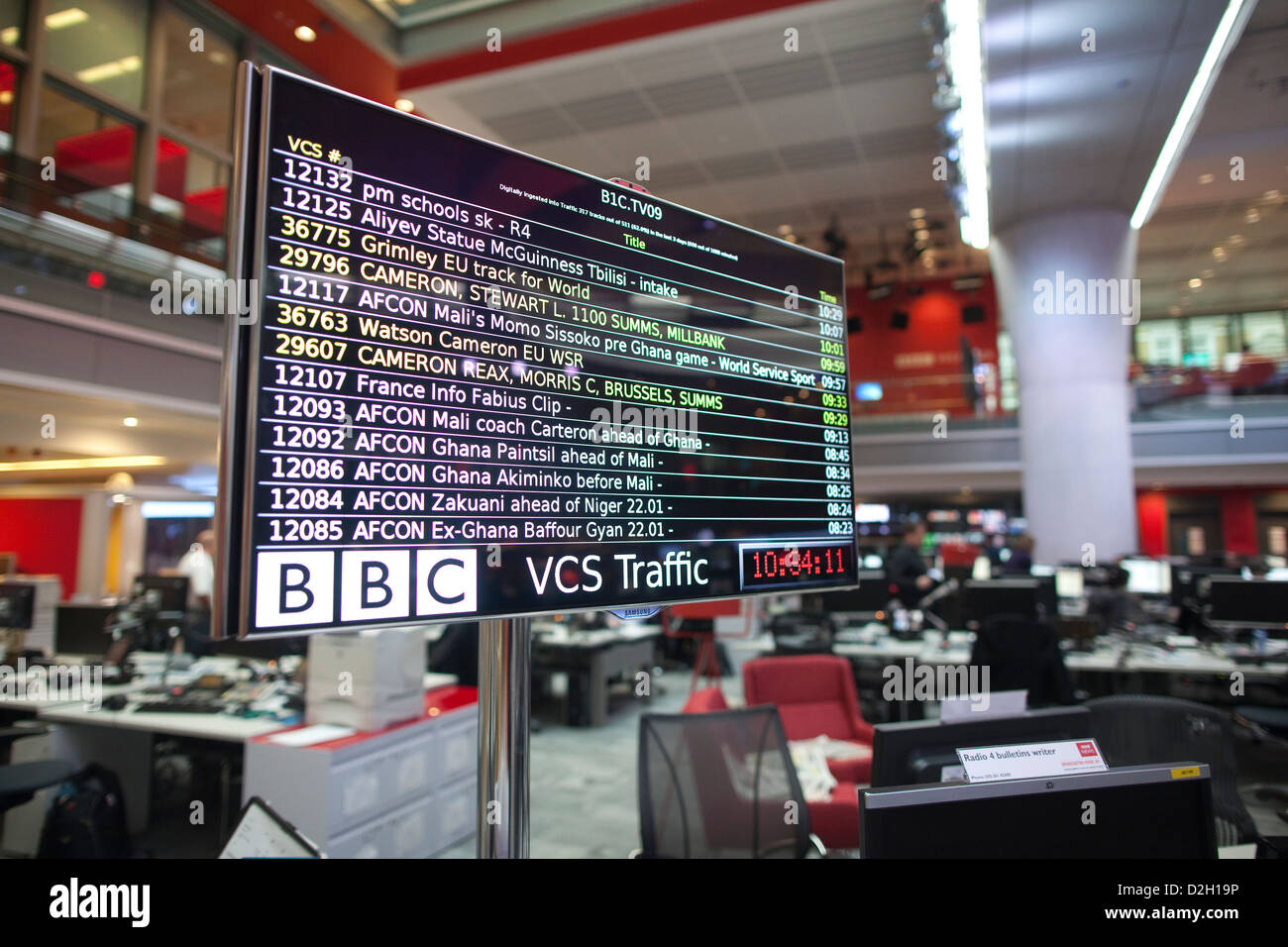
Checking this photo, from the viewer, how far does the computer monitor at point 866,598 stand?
671 centimetres

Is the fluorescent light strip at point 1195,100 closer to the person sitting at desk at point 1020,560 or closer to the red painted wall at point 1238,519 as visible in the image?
the person sitting at desk at point 1020,560

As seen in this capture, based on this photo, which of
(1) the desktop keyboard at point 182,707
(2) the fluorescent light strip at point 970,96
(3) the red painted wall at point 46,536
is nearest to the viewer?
(1) the desktop keyboard at point 182,707

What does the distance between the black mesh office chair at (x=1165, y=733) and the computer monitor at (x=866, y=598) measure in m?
3.54

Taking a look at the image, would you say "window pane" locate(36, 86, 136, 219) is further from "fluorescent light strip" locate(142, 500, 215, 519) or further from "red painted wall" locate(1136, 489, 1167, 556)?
"red painted wall" locate(1136, 489, 1167, 556)

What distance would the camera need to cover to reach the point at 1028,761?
A: 117 cm

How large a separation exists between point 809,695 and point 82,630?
5.27 metres

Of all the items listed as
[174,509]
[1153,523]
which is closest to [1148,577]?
[1153,523]

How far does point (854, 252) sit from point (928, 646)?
11.5 meters

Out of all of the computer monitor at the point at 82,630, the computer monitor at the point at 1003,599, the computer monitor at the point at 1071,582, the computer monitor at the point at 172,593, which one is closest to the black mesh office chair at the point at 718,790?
the computer monitor at the point at 1003,599

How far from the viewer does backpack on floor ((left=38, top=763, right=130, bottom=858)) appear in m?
3.48

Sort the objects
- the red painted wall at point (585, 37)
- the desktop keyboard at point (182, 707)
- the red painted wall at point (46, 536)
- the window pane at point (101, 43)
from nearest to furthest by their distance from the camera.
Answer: the desktop keyboard at point (182, 707), the window pane at point (101, 43), the red painted wall at point (585, 37), the red painted wall at point (46, 536)

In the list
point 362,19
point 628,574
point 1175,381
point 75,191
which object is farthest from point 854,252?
point 628,574

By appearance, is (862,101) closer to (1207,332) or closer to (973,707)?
(973,707)
